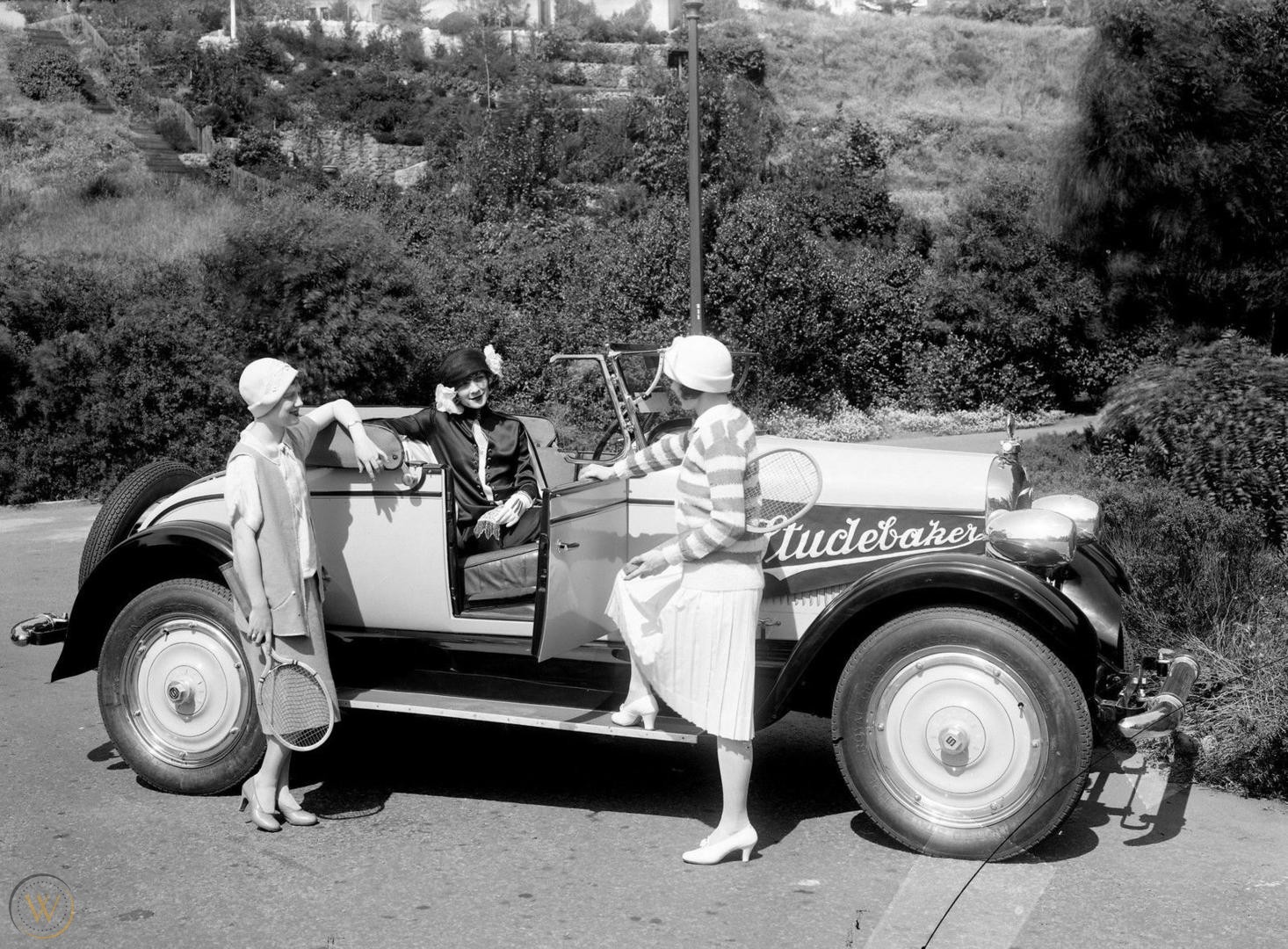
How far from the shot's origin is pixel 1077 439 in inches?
492

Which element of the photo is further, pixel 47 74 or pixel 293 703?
pixel 47 74

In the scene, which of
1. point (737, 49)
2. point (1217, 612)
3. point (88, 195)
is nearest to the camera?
point (1217, 612)

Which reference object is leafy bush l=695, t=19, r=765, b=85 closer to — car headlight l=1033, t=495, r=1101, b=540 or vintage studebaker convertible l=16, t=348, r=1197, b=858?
car headlight l=1033, t=495, r=1101, b=540

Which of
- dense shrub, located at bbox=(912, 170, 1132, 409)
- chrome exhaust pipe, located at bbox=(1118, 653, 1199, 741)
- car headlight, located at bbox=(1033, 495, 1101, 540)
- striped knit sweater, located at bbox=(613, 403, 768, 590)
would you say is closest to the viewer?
chrome exhaust pipe, located at bbox=(1118, 653, 1199, 741)

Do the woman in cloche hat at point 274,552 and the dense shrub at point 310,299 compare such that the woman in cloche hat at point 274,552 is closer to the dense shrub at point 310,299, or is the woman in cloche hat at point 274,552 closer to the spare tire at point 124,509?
the spare tire at point 124,509

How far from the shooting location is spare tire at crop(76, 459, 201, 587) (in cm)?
559

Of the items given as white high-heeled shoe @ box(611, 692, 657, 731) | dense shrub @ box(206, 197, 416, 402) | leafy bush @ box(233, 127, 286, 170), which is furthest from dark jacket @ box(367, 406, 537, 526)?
leafy bush @ box(233, 127, 286, 170)

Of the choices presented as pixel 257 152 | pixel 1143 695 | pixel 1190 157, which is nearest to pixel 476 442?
pixel 1143 695

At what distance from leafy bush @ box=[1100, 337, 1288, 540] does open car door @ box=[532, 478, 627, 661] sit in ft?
15.8

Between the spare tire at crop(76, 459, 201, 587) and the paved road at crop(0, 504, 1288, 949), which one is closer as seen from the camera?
the paved road at crop(0, 504, 1288, 949)

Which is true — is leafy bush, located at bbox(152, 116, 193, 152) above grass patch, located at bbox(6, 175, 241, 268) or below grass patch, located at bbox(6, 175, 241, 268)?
above

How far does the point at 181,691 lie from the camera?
5.02 metres

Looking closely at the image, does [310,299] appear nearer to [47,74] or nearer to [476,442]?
[476,442]

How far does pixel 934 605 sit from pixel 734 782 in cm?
92
